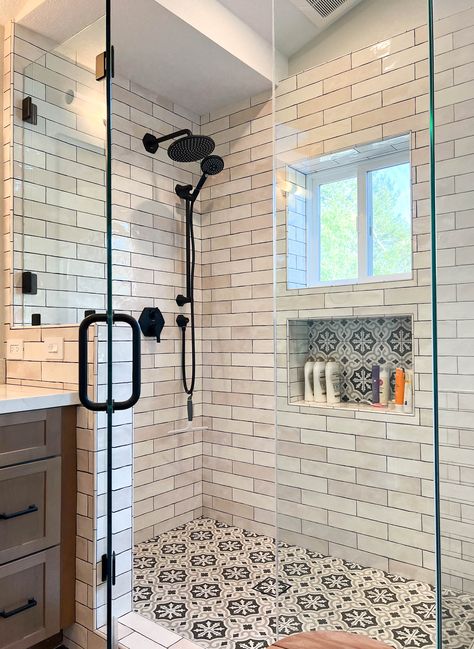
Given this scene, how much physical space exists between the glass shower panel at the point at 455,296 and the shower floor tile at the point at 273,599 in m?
0.08

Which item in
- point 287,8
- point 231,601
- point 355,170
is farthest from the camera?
point 231,601

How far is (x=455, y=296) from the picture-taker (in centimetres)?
112

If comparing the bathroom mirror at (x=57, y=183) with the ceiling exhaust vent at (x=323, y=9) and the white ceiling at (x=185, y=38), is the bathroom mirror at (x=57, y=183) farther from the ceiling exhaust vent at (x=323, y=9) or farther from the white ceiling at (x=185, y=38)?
the ceiling exhaust vent at (x=323, y=9)

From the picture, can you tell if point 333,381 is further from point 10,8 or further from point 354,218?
point 10,8

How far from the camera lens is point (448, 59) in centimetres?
109

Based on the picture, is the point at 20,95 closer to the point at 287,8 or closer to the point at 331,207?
the point at 287,8

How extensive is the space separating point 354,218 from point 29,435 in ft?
4.50

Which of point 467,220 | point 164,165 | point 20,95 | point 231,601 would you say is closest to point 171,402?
point 231,601

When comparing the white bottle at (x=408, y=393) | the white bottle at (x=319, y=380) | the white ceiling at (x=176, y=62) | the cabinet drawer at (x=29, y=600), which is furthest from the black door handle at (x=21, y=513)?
the white ceiling at (x=176, y=62)

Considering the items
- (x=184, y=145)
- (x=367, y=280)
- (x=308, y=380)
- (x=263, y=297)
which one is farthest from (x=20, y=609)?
(x=184, y=145)

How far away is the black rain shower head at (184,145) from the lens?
→ 252cm

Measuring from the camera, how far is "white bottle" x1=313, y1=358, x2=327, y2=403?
5.37 ft

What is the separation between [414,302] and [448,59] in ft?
2.28

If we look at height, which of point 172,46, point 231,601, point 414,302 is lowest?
point 231,601
